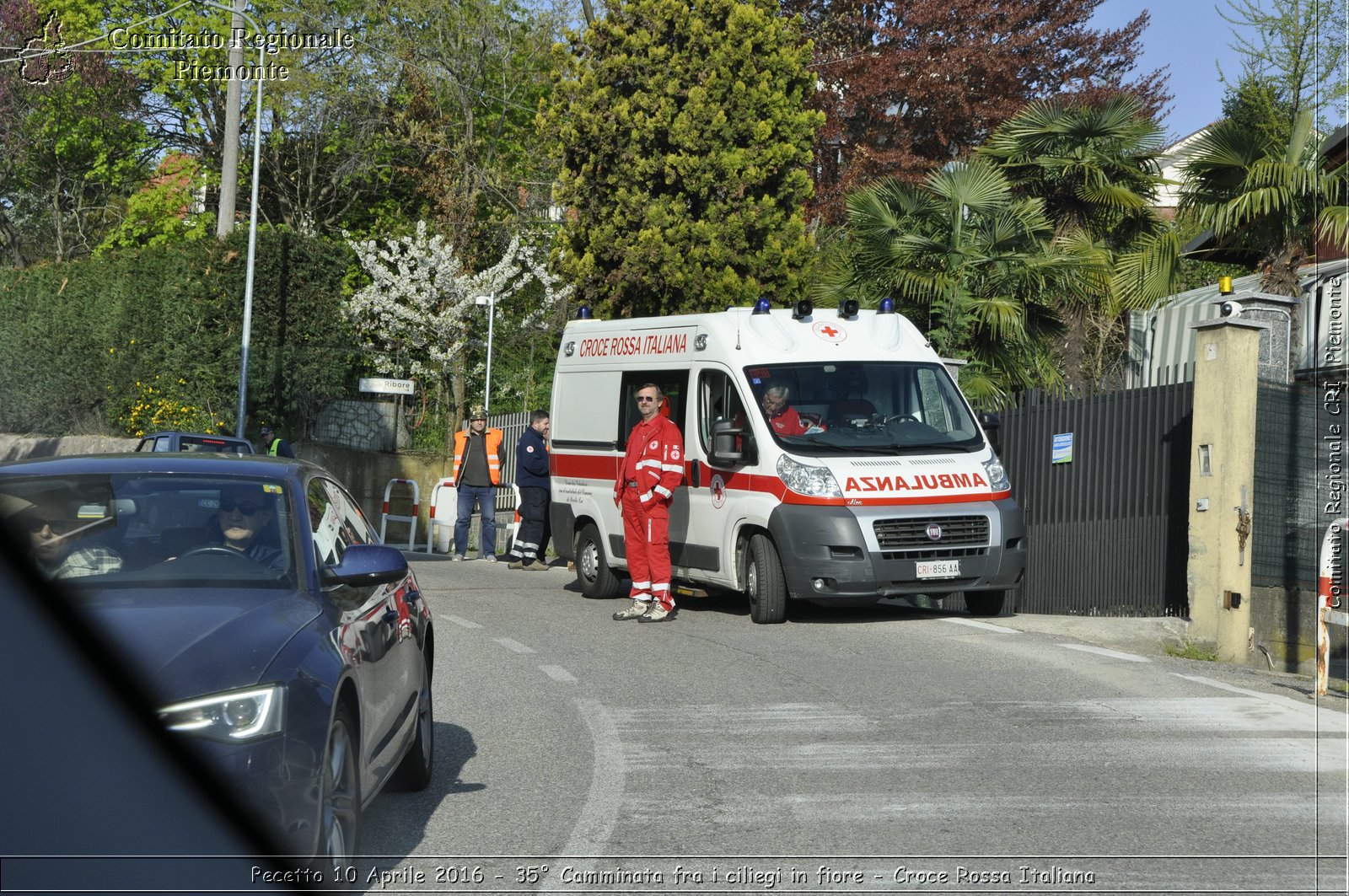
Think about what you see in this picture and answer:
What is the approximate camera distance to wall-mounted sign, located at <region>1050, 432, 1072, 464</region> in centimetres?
1540

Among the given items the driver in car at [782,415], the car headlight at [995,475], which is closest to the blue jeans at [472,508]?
the driver in car at [782,415]

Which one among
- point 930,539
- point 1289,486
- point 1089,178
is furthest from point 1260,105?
point 930,539

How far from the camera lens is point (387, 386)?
31.4 metres

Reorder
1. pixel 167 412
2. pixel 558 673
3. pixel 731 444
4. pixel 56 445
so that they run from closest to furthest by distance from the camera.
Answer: pixel 558 673
pixel 731 444
pixel 167 412
pixel 56 445

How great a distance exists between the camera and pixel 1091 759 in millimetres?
7270

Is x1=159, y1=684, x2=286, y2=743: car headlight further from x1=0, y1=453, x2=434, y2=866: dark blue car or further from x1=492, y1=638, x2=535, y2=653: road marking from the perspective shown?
x1=492, y1=638, x2=535, y2=653: road marking

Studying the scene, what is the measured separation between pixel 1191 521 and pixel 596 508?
5677 mm

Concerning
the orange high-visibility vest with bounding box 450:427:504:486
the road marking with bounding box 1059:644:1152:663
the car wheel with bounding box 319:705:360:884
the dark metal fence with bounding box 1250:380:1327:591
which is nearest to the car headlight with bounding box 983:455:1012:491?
the road marking with bounding box 1059:644:1152:663

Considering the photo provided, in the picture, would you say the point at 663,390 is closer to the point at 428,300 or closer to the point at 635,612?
the point at 635,612

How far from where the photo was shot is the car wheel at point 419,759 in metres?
6.52

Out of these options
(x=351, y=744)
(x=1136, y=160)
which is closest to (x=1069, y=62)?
(x=1136, y=160)

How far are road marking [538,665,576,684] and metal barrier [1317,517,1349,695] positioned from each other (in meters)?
4.51

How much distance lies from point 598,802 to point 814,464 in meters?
6.31

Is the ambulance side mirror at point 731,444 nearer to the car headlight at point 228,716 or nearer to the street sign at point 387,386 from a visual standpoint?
the car headlight at point 228,716
